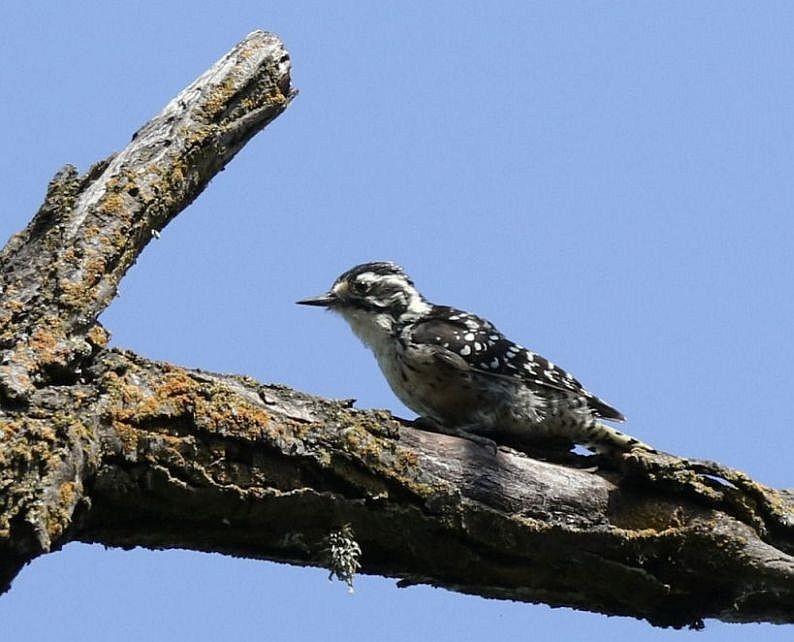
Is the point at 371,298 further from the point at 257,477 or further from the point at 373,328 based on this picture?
the point at 257,477

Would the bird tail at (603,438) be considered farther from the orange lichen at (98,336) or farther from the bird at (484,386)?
the orange lichen at (98,336)

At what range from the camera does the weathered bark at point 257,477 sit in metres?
3.90

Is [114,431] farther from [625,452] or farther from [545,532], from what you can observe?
[625,452]

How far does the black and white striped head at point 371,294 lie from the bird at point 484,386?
0.56 feet

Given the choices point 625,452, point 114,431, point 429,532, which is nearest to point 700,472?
point 625,452

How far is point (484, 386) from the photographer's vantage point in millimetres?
6113

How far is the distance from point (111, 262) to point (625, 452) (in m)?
2.09

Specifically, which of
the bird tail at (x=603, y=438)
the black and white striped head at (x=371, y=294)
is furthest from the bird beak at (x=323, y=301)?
the bird tail at (x=603, y=438)

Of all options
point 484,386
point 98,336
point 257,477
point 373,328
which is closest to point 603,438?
point 484,386

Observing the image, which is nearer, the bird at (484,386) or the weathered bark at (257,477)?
the weathered bark at (257,477)

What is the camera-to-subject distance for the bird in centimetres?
611

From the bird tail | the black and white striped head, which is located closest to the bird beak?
the black and white striped head

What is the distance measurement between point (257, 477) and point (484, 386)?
86.2 inches

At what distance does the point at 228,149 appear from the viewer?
209 inches
